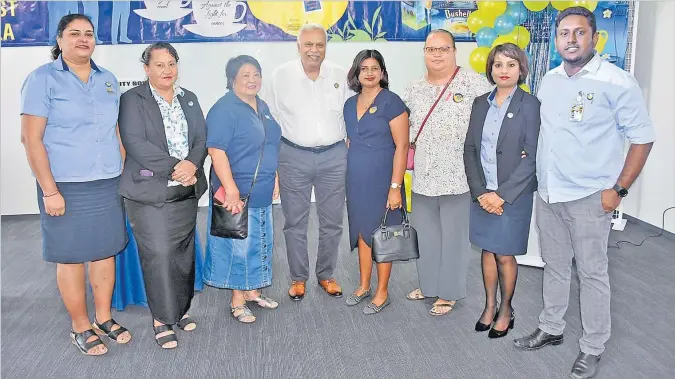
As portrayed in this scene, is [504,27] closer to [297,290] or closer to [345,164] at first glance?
[345,164]

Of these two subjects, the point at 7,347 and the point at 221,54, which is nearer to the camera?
the point at 7,347

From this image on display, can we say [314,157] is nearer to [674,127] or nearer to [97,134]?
[97,134]

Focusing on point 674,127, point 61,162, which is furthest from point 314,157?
point 674,127

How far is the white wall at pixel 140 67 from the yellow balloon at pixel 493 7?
1.47 metres

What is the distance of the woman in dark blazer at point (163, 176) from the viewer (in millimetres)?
2611

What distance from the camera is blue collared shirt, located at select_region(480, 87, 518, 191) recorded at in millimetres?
2629

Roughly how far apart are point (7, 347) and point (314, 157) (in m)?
1.82

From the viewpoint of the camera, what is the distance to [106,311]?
2.94 metres

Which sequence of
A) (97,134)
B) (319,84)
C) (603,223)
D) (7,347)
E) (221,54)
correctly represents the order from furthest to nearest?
(221,54), (319,84), (7,347), (97,134), (603,223)

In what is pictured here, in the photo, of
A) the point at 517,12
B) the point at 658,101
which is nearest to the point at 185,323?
the point at 517,12

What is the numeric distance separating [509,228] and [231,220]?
1.35 m

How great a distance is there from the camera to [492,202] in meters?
2.65

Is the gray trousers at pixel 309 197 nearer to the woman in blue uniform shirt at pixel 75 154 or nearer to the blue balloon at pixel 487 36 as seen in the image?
the woman in blue uniform shirt at pixel 75 154

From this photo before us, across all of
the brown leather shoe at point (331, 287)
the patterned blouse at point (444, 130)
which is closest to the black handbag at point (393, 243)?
the patterned blouse at point (444, 130)
